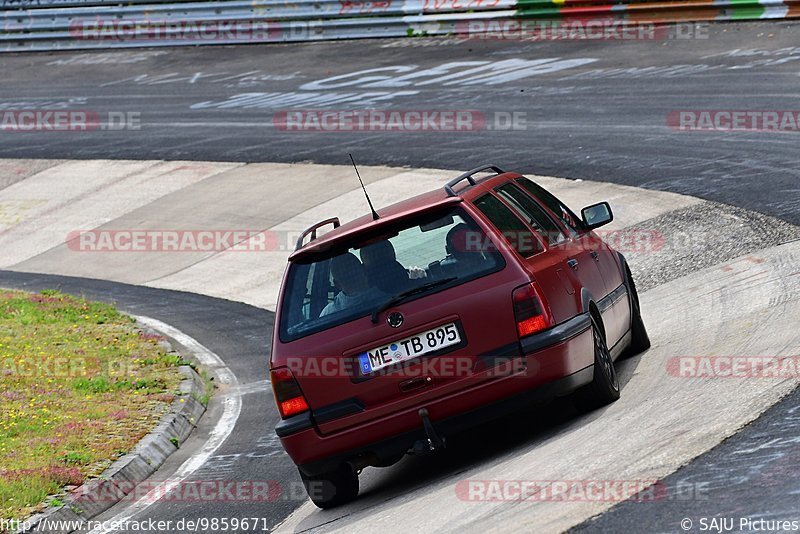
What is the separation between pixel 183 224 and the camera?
19.2 m

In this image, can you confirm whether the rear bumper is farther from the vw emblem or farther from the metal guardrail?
the metal guardrail

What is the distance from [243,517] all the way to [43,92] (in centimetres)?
2468

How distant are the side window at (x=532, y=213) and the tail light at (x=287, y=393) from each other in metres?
1.85

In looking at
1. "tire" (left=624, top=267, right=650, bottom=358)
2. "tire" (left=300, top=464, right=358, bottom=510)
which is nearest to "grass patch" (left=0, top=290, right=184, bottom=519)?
"tire" (left=300, top=464, right=358, bottom=510)

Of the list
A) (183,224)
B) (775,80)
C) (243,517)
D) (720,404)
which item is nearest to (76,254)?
(183,224)

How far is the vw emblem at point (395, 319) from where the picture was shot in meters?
7.17

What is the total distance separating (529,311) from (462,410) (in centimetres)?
67

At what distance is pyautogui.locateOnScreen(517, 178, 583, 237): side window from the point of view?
28.9ft


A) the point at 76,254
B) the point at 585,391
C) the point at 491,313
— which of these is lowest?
the point at 76,254

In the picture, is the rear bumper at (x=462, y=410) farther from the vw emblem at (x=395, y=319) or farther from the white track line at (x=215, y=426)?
the white track line at (x=215, y=426)

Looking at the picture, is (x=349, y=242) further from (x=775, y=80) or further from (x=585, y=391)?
(x=775, y=80)

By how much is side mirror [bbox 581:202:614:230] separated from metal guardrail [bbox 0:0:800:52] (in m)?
15.3

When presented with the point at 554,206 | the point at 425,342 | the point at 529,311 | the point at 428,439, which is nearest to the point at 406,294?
the point at 425,342

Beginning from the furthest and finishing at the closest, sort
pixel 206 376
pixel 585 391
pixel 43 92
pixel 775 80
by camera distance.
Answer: pixel 43 92
pixel 775 80
pixel 206 376
pixel 585 391
